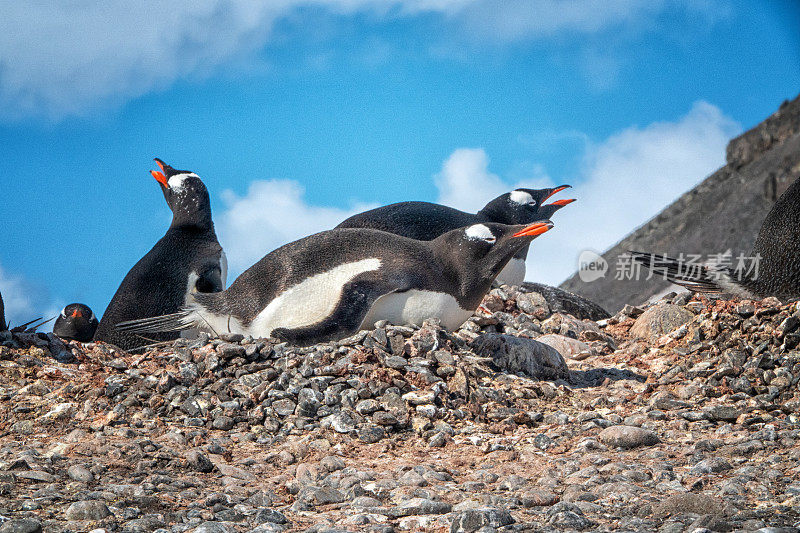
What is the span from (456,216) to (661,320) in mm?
2146

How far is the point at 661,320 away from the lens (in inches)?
261

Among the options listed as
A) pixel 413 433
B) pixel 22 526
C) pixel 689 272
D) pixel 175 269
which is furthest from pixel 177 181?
pixel 22 526

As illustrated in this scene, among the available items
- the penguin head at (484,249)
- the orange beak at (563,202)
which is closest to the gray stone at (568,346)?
the penguin head at (484,249)

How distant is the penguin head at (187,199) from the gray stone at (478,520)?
16.7ft

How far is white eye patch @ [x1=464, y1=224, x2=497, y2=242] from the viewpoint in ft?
17.4

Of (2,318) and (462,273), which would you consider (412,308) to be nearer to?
(462,273)

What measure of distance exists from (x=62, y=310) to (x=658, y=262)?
18.2 ft

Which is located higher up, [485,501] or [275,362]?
[275,362]

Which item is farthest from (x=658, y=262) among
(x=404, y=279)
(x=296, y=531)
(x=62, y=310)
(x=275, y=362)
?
(x=62, y=310)

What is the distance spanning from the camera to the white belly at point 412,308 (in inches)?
203

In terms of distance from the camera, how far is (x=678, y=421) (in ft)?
14.6

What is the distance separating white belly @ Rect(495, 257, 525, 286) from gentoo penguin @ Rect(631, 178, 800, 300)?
4.68 ft

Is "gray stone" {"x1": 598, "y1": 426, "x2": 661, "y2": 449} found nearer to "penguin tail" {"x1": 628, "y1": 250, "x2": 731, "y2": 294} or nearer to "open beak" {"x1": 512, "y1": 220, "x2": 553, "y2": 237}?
"open beak" {"x1": 512, "y1": 220, "x2": 553, "y2": 237}

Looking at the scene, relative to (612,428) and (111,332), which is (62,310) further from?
(612,428)
